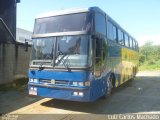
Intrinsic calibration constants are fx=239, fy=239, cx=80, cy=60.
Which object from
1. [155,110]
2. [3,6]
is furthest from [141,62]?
[155,110]

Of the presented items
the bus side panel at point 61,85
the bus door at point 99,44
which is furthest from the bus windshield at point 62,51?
the bus door at point 99,44

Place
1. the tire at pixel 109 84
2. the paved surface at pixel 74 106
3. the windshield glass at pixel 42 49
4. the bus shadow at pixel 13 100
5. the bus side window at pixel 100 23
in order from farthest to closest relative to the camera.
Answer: the tire at pixel 109 84 → the bus side window at pixel 100 23 → the bus shadow at pixel 13 100 → the windshield glass at pixel 42 49 → the paved surface at pixel 74 106

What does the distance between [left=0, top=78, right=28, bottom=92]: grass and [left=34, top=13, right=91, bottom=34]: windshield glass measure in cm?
451

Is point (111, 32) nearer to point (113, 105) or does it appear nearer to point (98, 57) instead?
point (98, 57)

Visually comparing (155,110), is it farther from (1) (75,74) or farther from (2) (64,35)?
(2) (64,35)

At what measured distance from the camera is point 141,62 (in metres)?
47.6

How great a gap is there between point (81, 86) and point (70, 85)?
376mm

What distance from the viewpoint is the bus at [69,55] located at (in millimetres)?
7551

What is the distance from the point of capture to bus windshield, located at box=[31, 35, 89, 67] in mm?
7555

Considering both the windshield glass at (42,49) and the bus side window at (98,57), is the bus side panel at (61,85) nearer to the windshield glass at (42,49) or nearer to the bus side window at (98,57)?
the windshield glass at (42,49)

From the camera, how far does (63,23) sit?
8156 millimetres

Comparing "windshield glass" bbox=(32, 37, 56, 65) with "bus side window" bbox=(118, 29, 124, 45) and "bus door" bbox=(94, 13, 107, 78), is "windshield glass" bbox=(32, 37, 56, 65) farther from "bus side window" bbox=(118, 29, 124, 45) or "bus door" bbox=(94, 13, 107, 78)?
"bus side window" bbox=(118, 29, 124, 45)

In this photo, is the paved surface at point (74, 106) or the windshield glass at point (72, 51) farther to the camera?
the paved surface at point (74, 106)

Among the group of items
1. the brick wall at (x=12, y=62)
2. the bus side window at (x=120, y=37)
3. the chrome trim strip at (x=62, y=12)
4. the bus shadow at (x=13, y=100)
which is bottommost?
the bus shadow at (x=13, y=100)
